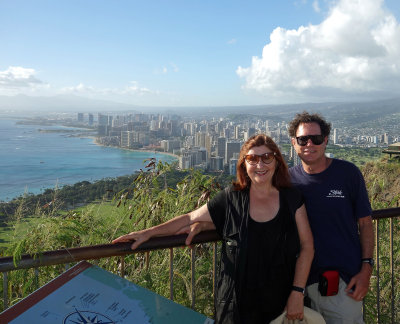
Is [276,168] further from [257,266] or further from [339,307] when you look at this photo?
[339,307]

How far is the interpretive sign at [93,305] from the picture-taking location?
1263mm

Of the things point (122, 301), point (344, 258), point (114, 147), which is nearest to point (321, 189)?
point (344, 258)

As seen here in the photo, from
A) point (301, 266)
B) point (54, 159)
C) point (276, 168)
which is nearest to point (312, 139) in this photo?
point (276, 168)

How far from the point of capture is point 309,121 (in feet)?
7.64

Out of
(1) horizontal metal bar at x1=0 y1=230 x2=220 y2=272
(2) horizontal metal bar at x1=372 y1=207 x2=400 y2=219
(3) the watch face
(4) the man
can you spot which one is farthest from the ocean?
(3) the watch face

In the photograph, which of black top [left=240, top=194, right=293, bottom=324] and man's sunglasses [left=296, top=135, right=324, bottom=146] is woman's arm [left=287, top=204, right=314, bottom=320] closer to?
black top [left=240, top=194, right=293, bottom=324]

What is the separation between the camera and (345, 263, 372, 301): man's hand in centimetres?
206

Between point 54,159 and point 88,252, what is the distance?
3596 cm

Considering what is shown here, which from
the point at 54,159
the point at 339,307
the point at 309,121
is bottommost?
the point at 54,159

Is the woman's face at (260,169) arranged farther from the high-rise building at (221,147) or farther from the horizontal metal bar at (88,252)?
the high-rise building at (221,147)

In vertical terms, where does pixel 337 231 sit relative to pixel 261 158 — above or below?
below

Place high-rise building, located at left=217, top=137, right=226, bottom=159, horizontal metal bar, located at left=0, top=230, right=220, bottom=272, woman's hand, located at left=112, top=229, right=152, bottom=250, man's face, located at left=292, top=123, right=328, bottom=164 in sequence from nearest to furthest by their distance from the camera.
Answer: horizontal metal bar, located at left=0, top=230, right=220, bottom=272 < woman's hand, located at left=112, top=229, right=152, bottom=250 < man's face, located at left=292, top=123, right=328, bottom=164 < high-rise building, located at left=217, top=137, right=226, bottom=159

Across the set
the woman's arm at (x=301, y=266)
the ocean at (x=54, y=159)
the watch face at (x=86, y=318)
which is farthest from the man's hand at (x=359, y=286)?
the ocean at (x=54, y=159)

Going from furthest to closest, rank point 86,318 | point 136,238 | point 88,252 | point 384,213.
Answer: point 384,213 → point 136,238 → point 88,252 → point 86,318
